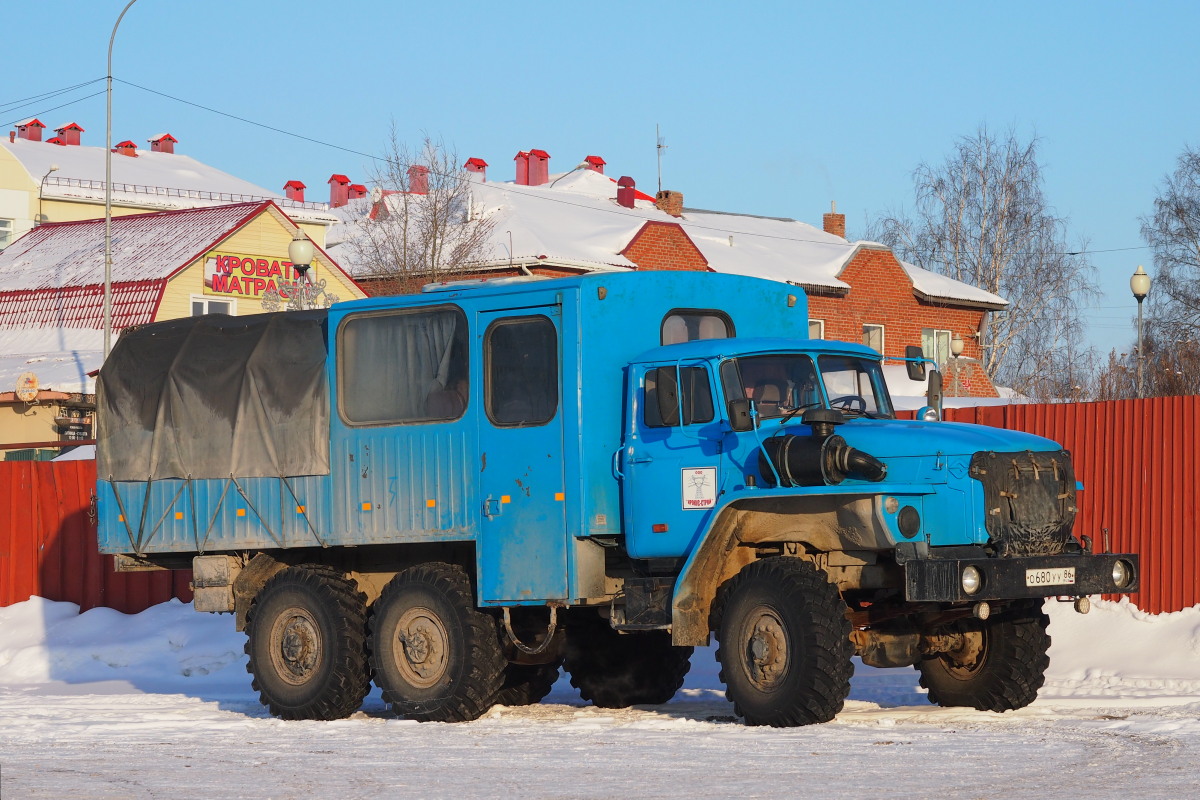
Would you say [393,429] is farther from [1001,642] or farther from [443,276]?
[443,276]

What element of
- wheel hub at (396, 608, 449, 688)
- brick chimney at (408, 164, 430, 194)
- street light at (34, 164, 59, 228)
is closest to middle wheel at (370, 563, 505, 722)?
wheel hub at (396, 608, 449, 688)

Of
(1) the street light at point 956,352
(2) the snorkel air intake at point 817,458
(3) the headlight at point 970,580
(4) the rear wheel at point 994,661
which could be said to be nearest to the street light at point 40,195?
(1) the street light at point 956,352

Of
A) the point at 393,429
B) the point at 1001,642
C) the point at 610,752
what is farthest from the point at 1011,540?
the point at 393,429

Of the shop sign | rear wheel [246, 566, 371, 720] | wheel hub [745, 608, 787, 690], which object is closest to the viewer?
wheel hub [745, 608, 787, 690]

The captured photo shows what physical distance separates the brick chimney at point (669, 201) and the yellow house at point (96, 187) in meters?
11.0

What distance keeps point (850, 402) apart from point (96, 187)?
48.4 meters

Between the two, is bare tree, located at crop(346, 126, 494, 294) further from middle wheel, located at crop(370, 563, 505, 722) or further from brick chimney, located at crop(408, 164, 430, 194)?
→ middle wheel, located at crop(370, 563, 505, 722)

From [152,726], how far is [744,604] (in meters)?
4.63

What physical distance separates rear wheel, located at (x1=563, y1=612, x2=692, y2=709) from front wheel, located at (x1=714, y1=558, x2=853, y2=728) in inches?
99.8

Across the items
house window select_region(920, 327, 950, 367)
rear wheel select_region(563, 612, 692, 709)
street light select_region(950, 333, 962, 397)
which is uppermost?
house window select_region(920, 327, 950, 367)

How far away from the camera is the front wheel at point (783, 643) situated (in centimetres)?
1123

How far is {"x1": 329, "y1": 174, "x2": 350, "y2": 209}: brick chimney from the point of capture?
67000mm

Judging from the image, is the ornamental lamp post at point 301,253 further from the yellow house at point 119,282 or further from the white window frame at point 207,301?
the white window frame at point 207,301

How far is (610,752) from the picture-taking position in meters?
10.8
